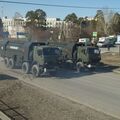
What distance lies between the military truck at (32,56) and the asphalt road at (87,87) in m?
0.77

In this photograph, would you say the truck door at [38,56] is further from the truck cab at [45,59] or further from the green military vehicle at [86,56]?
the green military vehicle at [86,56]

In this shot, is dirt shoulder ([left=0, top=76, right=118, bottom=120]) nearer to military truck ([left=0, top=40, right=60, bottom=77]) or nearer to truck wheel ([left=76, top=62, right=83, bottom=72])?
military truck ([left=0, top=40, right=60, bottom=77])

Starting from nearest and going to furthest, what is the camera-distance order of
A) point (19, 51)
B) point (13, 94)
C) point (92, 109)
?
point (92, 109) < point (13, 94) < point (19, 51)

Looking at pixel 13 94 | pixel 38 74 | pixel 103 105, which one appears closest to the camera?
pixel 103 105

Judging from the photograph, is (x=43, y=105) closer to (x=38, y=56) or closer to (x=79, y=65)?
(x=38, y=56)

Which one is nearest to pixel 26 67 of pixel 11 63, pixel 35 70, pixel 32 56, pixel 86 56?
pixel 32 56

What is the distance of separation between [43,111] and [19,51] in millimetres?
16855

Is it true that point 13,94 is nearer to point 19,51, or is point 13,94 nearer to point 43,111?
point 43,111

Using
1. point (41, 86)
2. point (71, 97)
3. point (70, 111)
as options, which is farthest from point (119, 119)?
point (41, 86)

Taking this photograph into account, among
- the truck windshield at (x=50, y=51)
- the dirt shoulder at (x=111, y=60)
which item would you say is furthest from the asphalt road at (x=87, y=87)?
the dirt shoulder at (x=111, y=60)

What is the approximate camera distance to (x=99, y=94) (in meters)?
20.4

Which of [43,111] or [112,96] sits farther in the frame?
[112,96]

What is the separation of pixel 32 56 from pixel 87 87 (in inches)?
306

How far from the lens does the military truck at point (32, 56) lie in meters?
27.9
